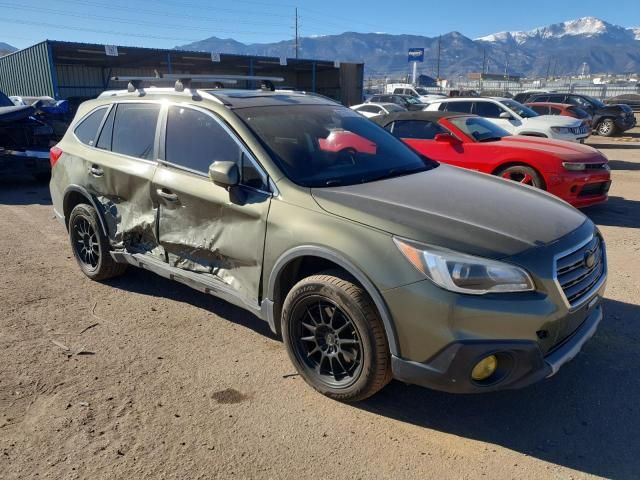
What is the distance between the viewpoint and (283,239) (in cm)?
309

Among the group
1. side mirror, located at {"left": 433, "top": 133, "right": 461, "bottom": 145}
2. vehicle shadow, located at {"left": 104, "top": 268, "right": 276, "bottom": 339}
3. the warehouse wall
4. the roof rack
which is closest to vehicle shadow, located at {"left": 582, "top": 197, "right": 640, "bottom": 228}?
side mirror, located at {"left": 433, "top": 133, "right": 461, "bottom": 145}

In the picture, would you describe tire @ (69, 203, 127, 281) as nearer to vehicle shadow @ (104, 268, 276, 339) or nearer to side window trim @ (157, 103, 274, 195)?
vehicle shadow @ (104, 268, 276, 339)

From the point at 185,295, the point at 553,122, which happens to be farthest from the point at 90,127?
the point at 553,122

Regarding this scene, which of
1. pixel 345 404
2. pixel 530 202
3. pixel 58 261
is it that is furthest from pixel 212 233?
pixel 58 261

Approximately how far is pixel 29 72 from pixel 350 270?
26058 millimetres

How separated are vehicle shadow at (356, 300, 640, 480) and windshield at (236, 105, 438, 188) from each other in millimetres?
1453

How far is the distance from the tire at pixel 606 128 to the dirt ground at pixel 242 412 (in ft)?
60.4

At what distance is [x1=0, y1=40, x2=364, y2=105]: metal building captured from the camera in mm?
22953

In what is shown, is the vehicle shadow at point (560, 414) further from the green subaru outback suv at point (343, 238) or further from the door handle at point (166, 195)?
the door handle at point (166, 195)

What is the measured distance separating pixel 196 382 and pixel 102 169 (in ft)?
7.33

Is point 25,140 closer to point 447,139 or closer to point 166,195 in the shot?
point 166,195

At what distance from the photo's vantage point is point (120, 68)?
1282 inches

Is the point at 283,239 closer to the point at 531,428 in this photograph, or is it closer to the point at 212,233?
the point at 212,233

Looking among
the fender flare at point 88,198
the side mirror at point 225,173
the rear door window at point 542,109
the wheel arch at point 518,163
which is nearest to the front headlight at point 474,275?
the side mirror at point 225,173
